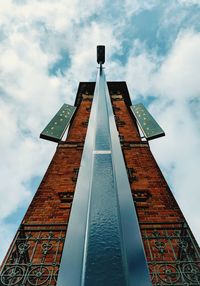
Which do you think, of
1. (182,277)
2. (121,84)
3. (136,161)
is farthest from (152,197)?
(121,84)

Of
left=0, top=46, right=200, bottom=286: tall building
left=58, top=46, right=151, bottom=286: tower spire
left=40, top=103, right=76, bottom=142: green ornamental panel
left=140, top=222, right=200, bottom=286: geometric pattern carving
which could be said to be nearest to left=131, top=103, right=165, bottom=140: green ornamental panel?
left=0, top=46, right=200, bottom=286: tall building

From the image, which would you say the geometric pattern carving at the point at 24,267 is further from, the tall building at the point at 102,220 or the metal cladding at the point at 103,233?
the metal cladding at the point at 103,233

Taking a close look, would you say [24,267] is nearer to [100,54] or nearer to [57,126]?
[57,126]

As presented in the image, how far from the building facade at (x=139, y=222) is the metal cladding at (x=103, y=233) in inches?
71.4

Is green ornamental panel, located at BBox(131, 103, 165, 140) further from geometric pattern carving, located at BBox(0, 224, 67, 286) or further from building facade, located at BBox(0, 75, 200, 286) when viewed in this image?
geometric pattern carving, located at BBox(0, 224, 67, 286)

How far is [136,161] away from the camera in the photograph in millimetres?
7117

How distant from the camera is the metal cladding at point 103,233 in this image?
3.22 feet

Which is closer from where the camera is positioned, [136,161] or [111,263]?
[111,263]

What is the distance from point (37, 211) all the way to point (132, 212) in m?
4.19

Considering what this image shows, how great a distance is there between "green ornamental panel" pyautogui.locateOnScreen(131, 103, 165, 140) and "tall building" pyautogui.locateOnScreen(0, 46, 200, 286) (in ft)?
2.33

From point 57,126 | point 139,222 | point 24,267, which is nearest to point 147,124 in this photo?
point 57,126

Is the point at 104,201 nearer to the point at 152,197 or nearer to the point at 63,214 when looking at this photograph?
the point at 63,214

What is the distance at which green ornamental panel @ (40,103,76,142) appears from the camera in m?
8.06

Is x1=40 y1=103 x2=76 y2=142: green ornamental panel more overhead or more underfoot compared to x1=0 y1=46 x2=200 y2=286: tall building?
more overhead
